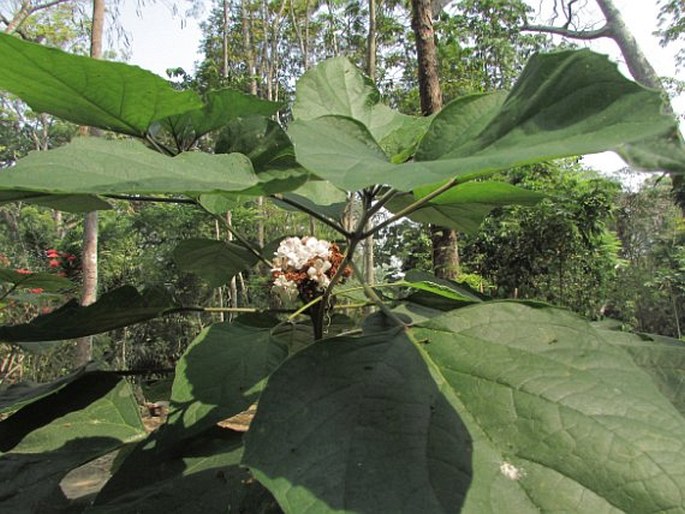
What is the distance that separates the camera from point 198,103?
1.09ft

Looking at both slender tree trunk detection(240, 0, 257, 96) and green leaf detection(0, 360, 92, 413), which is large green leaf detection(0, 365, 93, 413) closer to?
green leaf detection(0, 360, 92, 413)

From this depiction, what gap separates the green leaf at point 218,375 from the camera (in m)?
0.30

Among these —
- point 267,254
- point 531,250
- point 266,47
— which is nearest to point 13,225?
point 266,47

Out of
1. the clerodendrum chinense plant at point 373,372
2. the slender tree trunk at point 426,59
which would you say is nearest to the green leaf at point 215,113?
the clerodendrum chinense plant at point 373,372

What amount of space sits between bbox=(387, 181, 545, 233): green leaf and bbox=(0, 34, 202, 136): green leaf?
15 cm

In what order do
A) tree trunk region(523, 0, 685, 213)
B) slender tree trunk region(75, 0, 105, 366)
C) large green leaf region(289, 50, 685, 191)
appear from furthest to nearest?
tree trunk region(523, 0, 685, 213)
slender tree trunk region(75, 0, 105, 366)
large green leaf region(289, 50, 685, 191)

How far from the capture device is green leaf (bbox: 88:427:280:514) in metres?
0.28

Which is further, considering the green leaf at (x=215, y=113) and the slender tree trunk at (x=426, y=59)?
the slender tree trunk at (x=426, y=59)

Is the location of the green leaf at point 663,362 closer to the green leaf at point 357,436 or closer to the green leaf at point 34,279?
the green leaf at point 357,436

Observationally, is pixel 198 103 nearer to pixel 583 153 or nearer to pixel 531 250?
pixel 583 153

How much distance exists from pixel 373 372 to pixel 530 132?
0.12 metres

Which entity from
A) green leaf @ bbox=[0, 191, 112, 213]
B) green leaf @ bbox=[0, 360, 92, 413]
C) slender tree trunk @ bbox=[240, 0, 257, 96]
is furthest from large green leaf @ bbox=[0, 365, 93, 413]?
slender tree trunk @ bbox=[240, 0, 257, 96]

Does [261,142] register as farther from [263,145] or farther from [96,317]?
[96,317]

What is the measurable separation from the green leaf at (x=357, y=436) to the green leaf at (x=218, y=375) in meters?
0.07
